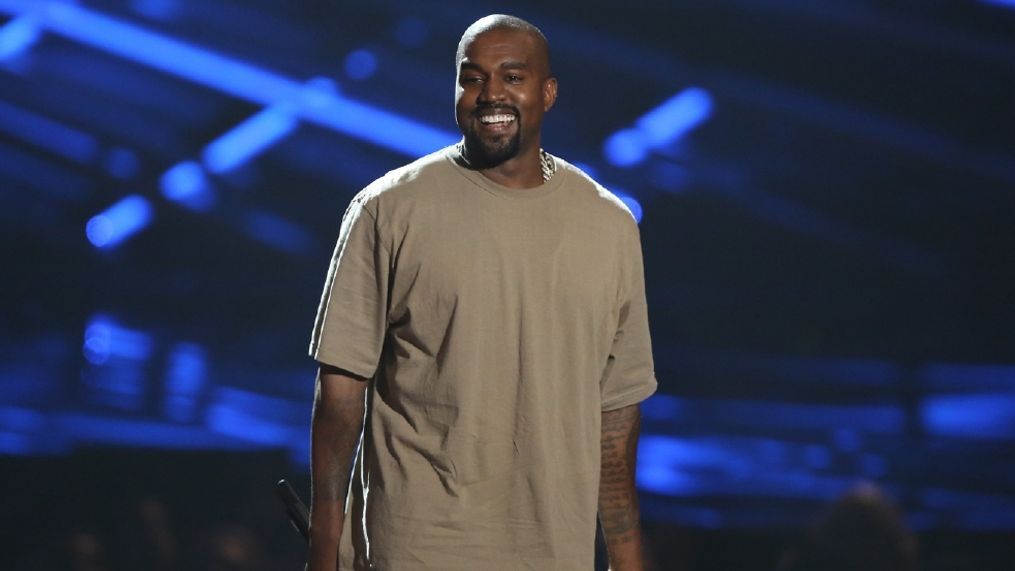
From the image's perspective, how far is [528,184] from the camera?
1956mm

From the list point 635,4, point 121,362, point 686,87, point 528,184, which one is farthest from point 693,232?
point 528,184

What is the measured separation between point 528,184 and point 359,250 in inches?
10.4

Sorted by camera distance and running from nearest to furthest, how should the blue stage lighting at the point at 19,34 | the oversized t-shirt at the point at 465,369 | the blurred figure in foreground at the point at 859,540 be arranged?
1. the oversized t-shirt at the point at 465,369
2. the blurred figure in foreground at the point at 859,540
3. the blue stage lighting at the point at 19,34

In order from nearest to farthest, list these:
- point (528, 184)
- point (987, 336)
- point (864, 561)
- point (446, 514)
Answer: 1. point (446, 514)
2. point (528, 184)
3. point (864, 561)
4. point (987, 336)

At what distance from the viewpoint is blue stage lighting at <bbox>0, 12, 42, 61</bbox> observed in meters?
4.21

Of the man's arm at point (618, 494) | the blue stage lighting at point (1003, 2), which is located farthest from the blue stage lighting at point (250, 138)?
the man's arm at point (618, 494)

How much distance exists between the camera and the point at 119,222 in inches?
169

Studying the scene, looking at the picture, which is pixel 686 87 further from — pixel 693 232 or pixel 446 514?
pixel 446 514

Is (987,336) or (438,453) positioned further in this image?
(987,336)

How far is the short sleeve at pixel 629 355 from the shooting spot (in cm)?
205

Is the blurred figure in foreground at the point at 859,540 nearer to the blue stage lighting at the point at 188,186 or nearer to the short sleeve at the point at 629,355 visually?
the short sleeve at the point at 629,355

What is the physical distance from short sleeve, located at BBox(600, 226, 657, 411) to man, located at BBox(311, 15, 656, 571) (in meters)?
0.09

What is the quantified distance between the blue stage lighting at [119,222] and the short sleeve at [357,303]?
2.55 meters

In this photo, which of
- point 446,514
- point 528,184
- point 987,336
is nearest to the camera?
point 446,514
